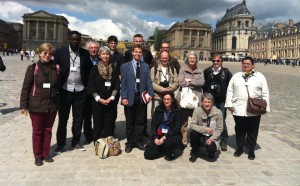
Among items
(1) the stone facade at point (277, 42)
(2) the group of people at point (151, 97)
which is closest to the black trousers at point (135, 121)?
(2) the group of people at point (151, 97)

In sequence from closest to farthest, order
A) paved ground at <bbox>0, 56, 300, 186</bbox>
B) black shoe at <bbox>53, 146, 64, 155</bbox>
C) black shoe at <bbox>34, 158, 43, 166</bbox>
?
paved ground at <bbox>0, 56, 300, 186</bbox> → black shoe at <bbox>34, 158, 43, 166</bbox> → black shoe at <bbox>53, 146, 64, 155</bbox>

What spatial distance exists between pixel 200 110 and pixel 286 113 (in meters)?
6.89

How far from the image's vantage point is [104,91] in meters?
6.79

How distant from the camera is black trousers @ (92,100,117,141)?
6941 mm

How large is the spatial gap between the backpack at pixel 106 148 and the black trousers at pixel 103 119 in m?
0.33

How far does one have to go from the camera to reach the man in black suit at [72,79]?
646cm

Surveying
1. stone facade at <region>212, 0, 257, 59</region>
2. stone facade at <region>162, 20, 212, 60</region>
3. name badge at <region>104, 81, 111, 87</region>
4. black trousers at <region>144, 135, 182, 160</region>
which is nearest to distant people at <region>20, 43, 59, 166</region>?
name badge at <region>104, 81, 111, 87</region>

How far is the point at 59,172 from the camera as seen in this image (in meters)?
5.60

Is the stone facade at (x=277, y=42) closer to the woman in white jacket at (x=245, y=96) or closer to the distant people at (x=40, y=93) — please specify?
the woman in white jacket at (x=245, y=96)

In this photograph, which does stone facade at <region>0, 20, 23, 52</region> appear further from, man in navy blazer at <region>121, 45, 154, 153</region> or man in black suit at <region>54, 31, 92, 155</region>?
man in navy blazer at <region>121, 45, 154, 153</region>

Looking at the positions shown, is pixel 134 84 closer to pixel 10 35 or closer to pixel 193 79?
pixel 193 79

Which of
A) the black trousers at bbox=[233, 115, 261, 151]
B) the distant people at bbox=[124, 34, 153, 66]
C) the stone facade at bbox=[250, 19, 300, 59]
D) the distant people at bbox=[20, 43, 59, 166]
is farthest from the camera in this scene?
the stone facade at bbox=[250, 19, 300, 59]

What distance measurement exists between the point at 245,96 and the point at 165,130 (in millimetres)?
1775

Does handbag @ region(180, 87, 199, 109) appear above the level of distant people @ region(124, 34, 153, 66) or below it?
below
